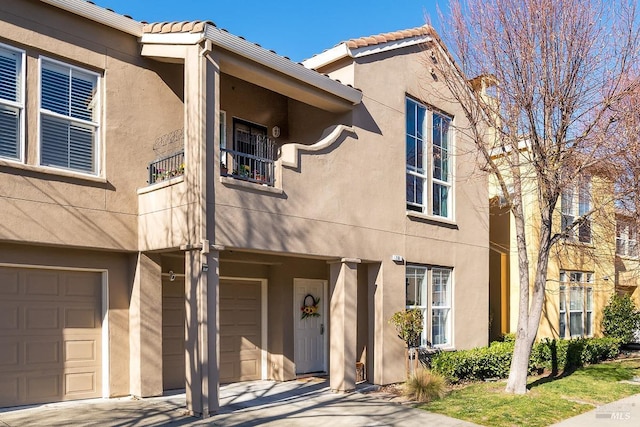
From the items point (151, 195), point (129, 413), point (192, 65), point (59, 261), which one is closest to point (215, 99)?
point (192, 65)

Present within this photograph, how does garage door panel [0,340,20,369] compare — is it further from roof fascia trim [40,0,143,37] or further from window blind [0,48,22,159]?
roof fascia trim [40,0,143,37]

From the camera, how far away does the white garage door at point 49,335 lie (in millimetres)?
9531

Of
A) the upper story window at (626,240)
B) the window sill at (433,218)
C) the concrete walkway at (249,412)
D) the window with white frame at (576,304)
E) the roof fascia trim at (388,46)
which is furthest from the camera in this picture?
the window with white frame at (576,304)

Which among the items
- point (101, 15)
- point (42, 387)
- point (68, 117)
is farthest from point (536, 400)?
point (101, 15)

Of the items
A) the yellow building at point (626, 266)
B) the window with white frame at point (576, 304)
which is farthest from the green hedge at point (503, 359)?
the yellow building at point (626, 266)

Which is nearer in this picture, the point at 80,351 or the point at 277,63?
the point at 80,351

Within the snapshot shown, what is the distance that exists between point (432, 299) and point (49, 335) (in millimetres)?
8513

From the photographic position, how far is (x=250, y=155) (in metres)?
10.4

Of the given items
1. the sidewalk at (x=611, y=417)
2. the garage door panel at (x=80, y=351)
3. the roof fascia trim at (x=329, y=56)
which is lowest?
the sidewalk at (x=611, y=417)

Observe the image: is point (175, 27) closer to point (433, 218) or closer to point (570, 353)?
point (433, 218)

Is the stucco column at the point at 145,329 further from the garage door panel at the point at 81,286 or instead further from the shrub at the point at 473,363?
the shrub at the point at 473,363

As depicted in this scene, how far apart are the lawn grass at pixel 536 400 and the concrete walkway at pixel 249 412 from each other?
0.61 metres

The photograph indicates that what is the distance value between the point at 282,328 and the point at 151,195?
4.40 meters

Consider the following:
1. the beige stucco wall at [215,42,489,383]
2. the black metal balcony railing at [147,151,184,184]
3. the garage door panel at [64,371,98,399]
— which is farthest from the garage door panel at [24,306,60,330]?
the beige stucco wall at [215,42,489,383]
